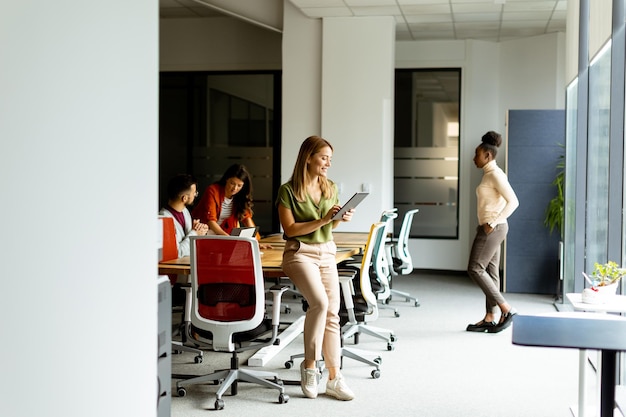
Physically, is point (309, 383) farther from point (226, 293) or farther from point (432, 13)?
point (432, 13)

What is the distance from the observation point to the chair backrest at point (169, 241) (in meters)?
5.57

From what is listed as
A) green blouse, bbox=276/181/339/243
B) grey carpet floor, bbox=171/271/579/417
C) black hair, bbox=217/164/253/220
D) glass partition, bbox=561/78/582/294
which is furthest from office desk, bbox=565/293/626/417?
glass partition, bbox=561/78/582/294

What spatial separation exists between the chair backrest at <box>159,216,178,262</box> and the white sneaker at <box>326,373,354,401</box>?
1.56 m

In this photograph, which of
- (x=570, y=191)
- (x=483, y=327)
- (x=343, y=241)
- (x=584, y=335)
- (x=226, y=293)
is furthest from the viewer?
(x=570, y=191)

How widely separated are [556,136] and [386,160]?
210 cm

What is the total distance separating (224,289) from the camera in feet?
14.5

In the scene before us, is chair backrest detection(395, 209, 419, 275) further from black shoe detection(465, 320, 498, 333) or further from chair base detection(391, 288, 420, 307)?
black shoe detection(465, 320, 498, 333)

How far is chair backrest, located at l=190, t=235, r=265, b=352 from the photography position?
4.34m

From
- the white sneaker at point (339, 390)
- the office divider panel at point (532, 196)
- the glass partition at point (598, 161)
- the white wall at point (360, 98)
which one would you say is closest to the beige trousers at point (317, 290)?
the white sneaker at point (339, 390)

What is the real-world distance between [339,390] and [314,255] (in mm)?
824

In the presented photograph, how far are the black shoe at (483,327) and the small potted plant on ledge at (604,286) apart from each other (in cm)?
278

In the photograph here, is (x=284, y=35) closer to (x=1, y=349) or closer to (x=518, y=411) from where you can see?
(x=518, y=411)

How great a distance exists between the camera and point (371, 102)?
9.59 meters

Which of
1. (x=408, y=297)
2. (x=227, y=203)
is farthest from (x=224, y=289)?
(x=408, y=297)
